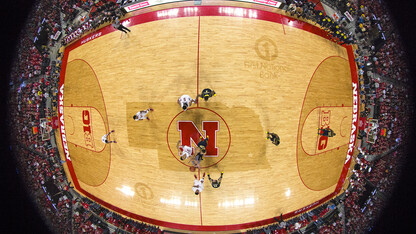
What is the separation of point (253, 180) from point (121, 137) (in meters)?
6.30

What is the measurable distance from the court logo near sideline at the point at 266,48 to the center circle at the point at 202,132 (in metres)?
3.18

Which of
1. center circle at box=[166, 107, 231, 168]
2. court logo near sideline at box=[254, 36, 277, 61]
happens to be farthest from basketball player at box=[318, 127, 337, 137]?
center circle at box=[166, 107, 231, 168]

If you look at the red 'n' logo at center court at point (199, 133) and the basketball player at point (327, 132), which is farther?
the basketball player at point (327, 132)

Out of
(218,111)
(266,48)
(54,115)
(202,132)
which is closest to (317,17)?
(266,48)

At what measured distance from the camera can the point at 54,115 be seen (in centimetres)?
819

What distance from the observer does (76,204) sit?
8.32 metres

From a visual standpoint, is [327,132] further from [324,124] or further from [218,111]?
[218,111]

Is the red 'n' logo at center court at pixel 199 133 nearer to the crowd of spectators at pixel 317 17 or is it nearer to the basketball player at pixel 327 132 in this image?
the basketball player at pixel 327 132

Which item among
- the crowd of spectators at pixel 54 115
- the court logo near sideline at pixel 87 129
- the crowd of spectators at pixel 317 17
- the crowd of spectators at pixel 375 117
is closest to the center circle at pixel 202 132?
the court logo near sideline at pixel 87 129

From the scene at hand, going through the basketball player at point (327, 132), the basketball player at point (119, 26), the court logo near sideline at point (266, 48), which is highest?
the basketball player at point (119, 26)

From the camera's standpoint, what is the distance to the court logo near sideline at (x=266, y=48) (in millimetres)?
6223

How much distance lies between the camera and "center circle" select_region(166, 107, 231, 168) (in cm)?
623

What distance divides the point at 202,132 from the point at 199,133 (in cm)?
13

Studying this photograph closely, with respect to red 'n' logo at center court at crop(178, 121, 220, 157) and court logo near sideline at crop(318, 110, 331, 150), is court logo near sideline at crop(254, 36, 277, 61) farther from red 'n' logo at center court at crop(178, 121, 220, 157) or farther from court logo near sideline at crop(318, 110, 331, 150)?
court logo near sideline at crop(318, 110, 331, 150)
